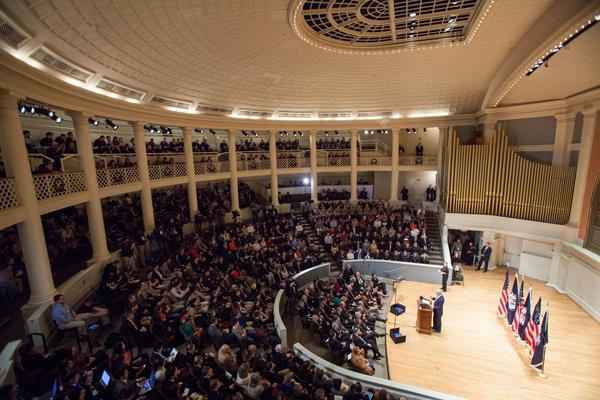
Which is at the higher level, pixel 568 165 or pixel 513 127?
pixel 513 127

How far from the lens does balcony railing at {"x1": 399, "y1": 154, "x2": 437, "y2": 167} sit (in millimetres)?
18484

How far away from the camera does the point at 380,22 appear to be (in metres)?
8.45

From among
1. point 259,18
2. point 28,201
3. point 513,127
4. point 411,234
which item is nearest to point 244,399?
point 28,201

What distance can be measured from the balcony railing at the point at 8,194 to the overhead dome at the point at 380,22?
7.49 metres

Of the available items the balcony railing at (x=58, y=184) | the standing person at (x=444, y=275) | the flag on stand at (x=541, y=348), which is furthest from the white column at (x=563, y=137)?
the balcony railing at (x=58, y=184)

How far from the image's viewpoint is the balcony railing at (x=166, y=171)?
13.4m

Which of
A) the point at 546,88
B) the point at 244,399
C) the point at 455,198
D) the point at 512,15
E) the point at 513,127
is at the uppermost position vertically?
the point at 512,15

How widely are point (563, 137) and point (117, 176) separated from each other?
A: 17423 millimetres

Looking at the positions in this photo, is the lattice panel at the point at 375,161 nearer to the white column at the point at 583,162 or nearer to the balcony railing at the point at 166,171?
the white column at the point at 583,162

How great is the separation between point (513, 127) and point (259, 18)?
42.1 ft

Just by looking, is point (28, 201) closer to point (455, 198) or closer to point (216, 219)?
point (216, 219)

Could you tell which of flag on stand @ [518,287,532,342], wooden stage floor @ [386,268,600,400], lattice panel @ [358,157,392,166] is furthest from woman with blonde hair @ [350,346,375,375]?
lattice panel @ [358,157,392,166]

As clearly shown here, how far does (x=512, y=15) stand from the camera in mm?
7578

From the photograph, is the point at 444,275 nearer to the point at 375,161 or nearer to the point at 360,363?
the point at 360,363
